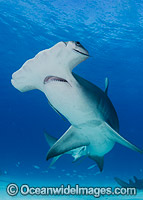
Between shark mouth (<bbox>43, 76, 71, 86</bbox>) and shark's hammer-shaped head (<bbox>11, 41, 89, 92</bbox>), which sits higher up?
shark's hammer-shaped head (<bbox>11, 41, 89, 92</bbox>)

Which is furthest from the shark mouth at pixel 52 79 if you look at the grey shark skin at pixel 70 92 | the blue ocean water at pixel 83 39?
the blue ocean water at pixel 83 39

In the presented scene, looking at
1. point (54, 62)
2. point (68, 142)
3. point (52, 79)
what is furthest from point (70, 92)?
point (68, 142)

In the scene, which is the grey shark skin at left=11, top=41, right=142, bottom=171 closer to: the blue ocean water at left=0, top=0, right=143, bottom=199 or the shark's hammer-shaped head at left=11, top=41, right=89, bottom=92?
the shark's hammer-shaped head at left=11, top=41, right=89, bottom=92

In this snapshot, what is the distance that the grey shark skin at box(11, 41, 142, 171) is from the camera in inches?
97.3

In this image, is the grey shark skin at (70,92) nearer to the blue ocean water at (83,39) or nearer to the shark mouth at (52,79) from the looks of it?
the shark mouth at (52,79)

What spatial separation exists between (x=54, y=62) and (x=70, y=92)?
1.70 feet

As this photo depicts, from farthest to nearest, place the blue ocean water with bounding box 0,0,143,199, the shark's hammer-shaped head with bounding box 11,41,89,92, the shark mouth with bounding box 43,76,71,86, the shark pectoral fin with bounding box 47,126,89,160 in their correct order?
1. the blue ocean water with bounding box 0,0,143,199
2. the shark pectoral fin with bounding box 47,126,89,160
3. the shark mouth with bounding box 43,76,71,86
4. the shark's hammer-shaped head with bounding box 11,41,89,92

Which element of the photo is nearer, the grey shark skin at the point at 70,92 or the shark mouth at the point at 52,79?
the grey shark skin at the point at 70,92

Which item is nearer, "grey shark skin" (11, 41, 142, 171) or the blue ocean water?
"grey shark skin" (11, 41, 142, 171)

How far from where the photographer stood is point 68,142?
12.5 feet

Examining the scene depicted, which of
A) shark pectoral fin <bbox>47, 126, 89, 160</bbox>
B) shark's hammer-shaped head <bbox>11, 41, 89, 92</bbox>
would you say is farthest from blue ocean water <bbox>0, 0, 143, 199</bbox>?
shark's hammer-shaped head <bbox>11, 41, 89, 92</bbox>

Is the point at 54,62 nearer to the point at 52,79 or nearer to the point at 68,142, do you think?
the point at 52,79

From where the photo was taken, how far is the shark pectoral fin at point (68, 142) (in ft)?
11.9

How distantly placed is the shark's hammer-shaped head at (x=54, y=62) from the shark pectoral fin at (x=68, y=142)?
1268 mm
